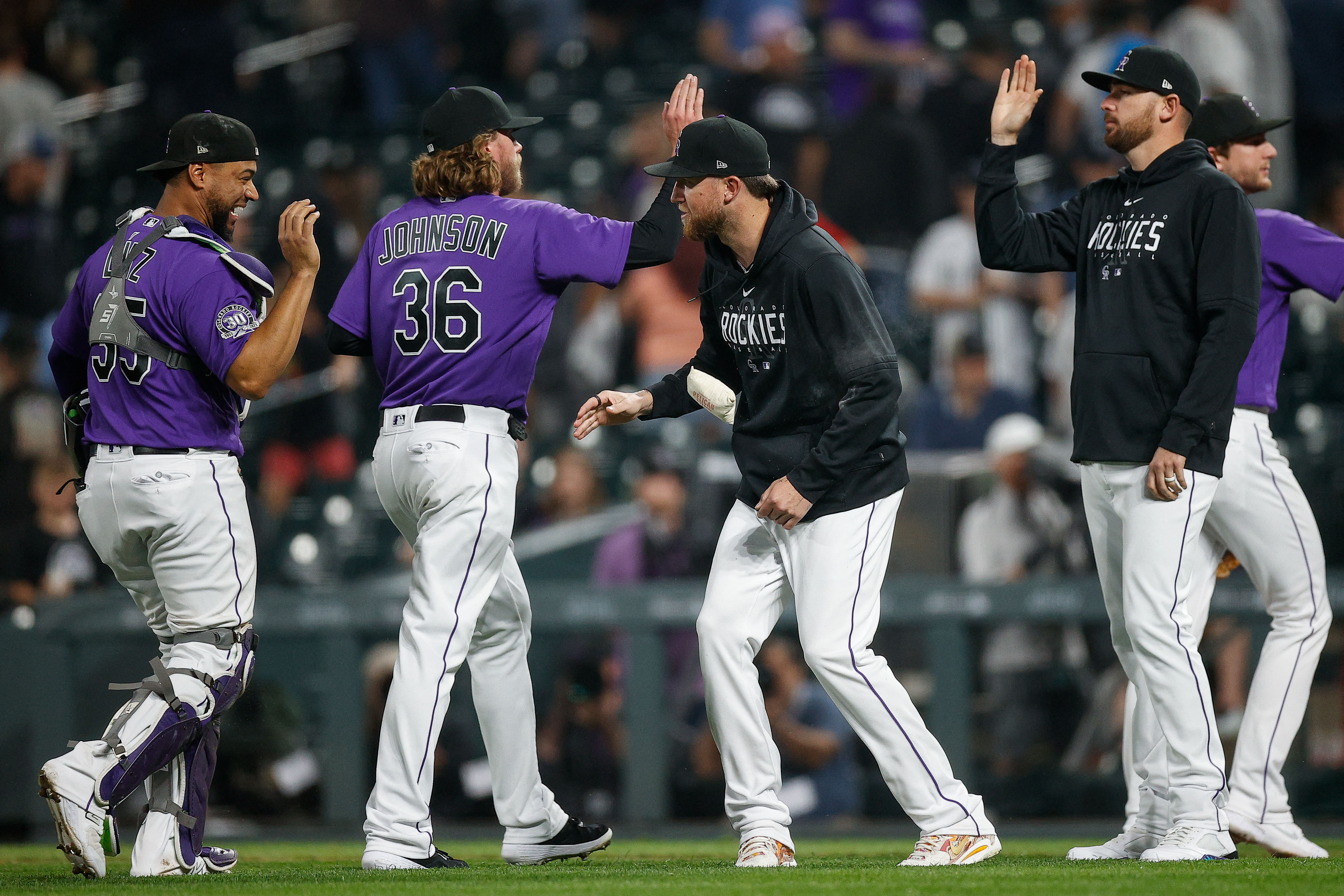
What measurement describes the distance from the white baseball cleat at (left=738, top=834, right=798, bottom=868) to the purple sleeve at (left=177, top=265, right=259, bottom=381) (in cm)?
177

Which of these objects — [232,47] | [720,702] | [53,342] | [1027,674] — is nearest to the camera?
[720,702]

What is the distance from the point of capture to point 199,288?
3.79 m

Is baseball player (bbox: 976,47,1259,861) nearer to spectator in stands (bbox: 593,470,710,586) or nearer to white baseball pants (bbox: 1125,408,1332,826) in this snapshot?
white baseball pants (bbox: 1125,408,1332,826)

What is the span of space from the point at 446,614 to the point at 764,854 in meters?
0.99

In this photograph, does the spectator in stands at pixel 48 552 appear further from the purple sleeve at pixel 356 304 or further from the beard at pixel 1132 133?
the beard at pixel 1132 133

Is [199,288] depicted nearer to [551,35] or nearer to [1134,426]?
[1134,426]

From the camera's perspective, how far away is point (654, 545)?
285 inches

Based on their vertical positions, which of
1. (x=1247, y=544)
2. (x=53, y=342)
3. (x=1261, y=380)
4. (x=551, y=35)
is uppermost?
(x=551, y=35)

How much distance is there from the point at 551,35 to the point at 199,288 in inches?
272

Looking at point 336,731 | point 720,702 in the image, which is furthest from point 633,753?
point 720,702

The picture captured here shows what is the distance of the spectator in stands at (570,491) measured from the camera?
25.1 ft

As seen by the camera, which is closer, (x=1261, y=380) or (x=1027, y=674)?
(x=1261, y=380)

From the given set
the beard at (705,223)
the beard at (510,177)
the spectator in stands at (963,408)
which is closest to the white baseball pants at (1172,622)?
the beard at (705,223)

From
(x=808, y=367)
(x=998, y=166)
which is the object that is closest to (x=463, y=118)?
(x=808, y=367)
